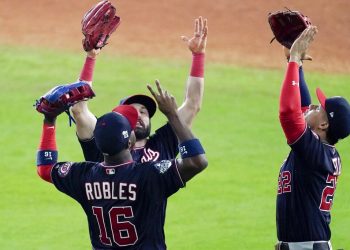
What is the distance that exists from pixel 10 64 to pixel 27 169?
4907 mm

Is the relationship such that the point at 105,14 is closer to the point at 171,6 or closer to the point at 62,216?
the point at 62,216

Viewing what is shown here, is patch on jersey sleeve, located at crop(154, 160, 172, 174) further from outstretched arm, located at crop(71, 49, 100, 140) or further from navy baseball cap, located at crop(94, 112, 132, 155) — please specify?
outstretched arm, located at crop(71, 49, 100, 140)

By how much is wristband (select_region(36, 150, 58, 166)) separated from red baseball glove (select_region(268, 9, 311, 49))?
1960 millimetres

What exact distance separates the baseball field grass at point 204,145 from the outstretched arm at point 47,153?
4.03 meters

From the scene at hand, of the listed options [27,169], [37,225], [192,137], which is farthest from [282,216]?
[27,169]

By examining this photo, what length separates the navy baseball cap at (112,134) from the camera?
5.56 meters

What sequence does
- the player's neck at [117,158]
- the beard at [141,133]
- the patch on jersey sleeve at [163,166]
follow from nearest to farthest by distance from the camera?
the patch on jersey sleeve at [163,166] < the player's neck at [117,158] < the beard at [141,133]

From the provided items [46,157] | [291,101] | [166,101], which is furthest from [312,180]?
[46,157]

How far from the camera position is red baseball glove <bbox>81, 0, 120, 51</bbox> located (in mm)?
7027

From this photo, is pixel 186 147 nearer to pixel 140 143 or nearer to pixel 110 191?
pixel 110 191

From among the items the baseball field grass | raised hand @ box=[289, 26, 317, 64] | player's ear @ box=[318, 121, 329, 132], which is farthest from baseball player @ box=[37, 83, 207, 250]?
the baseball field grass

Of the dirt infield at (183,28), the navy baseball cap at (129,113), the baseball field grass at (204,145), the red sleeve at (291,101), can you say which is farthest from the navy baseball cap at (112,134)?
the dirt infield at (183,28)

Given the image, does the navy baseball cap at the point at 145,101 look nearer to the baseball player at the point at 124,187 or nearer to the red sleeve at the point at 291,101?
the baseball player at the point at 124,187

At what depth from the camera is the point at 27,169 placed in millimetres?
12617
